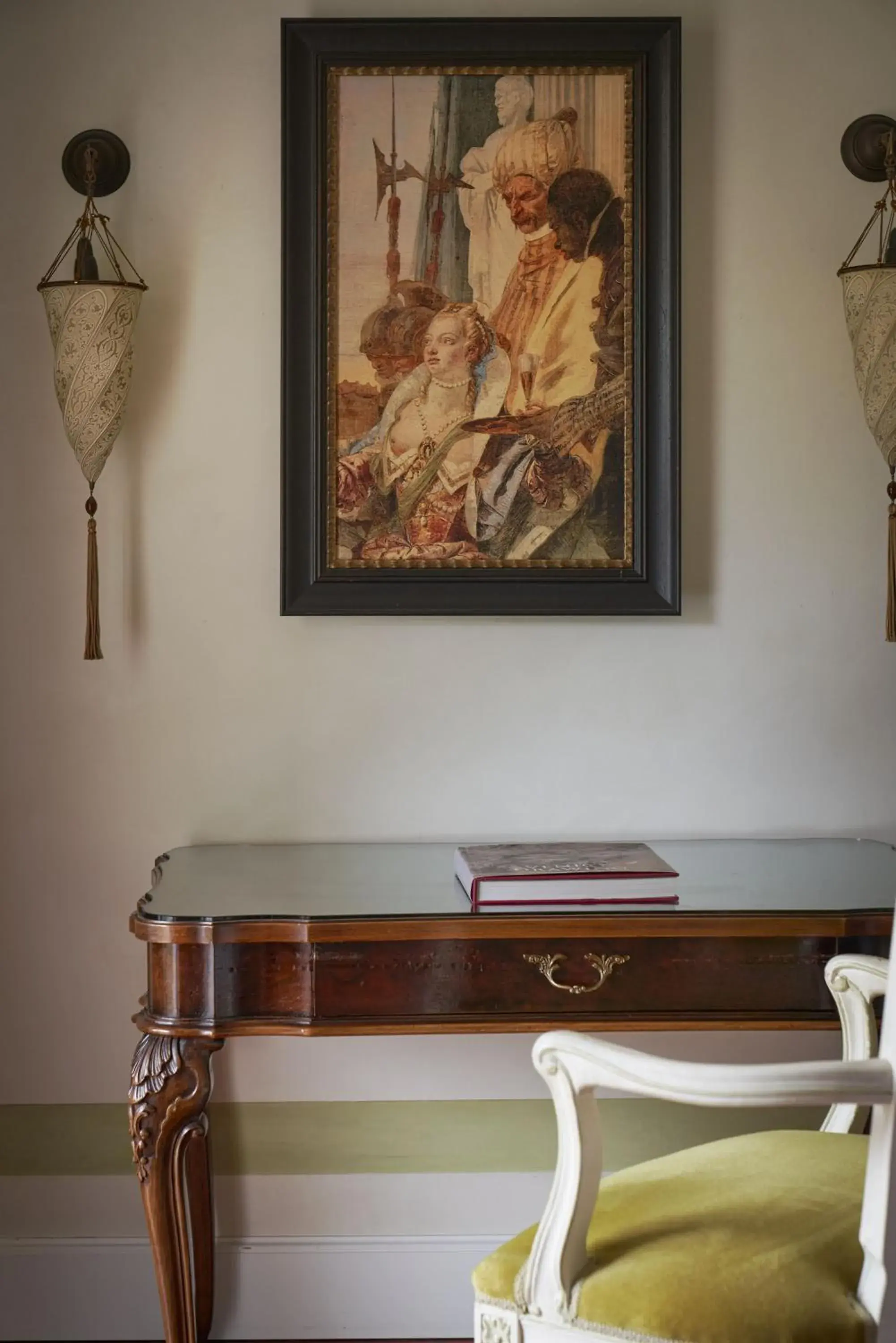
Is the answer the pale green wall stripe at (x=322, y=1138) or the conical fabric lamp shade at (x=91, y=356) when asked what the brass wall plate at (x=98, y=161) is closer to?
the conical fabric lamp shade at (x=91, y=356)

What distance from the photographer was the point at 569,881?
1.99 m

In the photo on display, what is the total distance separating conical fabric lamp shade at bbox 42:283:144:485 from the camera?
2.31 m

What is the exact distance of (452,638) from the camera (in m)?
2.50

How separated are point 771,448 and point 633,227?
49 cm

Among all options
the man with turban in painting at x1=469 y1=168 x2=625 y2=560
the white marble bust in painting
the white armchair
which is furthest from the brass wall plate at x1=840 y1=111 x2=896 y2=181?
the white armchair

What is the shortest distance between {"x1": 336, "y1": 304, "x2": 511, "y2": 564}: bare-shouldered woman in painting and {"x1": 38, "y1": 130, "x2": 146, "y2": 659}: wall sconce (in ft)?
1.43

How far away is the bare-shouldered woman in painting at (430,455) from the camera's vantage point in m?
2.43

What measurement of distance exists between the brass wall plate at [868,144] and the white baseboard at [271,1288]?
2139 millimetres

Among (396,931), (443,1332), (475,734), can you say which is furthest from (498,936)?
(443,1332)

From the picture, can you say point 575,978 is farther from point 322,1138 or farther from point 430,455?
point 430,455

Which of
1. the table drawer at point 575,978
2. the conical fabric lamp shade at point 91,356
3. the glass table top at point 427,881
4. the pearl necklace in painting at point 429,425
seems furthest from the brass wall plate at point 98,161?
the table drawer at point 575,978

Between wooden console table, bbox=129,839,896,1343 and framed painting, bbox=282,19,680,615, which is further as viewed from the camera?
framed painting, bbox=282,19,680,615

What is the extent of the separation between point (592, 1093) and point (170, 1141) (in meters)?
0.83

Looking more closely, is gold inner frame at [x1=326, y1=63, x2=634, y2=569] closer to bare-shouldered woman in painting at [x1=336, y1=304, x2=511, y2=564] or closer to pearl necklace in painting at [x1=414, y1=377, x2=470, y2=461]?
bare-shouldered woman in painting at [x1=336, y1=304, x2=511, y2=564]
